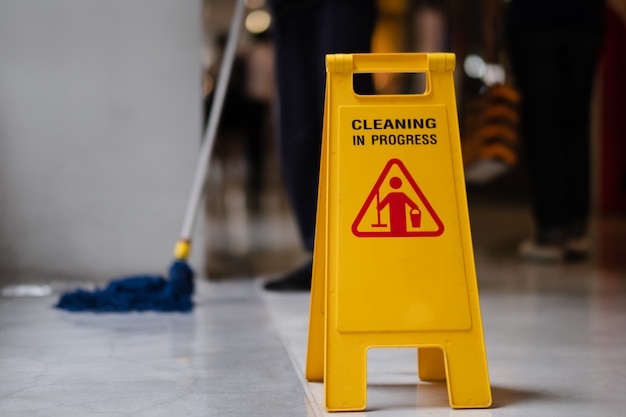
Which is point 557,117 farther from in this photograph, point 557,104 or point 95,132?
point 95,132

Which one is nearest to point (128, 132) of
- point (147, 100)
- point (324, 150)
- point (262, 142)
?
point (147, 100)

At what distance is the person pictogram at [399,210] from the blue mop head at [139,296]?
99 centimetres

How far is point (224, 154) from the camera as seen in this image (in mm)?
9000

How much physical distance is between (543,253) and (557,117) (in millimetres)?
538

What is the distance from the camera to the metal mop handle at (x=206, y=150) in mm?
2557

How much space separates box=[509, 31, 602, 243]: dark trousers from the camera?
3520 mm

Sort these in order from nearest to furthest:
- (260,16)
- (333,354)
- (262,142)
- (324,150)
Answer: (333,354), (324,150), (262,142), (260,16)

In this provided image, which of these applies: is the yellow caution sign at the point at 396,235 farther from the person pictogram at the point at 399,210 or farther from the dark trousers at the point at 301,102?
the dark trousers at the point at 301,102

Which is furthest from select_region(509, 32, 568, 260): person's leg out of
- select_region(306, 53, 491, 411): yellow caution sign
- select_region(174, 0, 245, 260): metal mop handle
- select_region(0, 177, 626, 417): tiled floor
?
select_region(306, 53, 491, 411): yellow caution sign

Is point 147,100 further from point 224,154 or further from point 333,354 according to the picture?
point 224,154

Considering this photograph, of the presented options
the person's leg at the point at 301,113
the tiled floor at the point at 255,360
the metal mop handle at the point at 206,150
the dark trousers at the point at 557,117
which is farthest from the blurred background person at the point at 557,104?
the metal mop handle at the point at 206,150

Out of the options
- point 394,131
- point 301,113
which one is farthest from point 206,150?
point 394,131

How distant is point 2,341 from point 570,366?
46.5 inches

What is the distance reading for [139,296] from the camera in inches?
92.3
